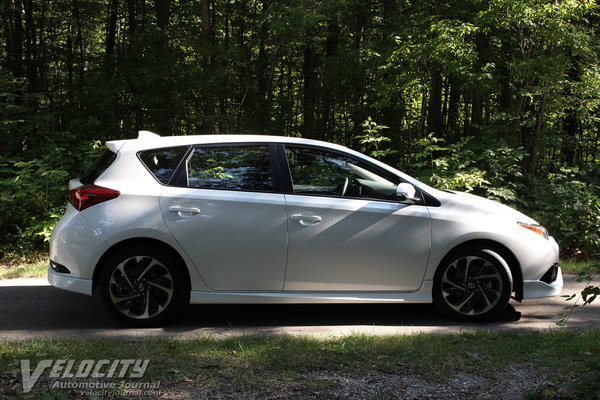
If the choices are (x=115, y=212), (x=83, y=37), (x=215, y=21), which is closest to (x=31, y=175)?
(x=115, y=212)

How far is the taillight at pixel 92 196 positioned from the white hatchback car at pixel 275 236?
1cm

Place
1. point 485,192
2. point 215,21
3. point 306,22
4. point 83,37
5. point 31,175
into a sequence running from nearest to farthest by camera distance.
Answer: point 31,175, point 485,192, point 306,22, point 215,21, point 83,37

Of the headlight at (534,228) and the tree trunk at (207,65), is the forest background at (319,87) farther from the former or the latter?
the headlight at (534,228)

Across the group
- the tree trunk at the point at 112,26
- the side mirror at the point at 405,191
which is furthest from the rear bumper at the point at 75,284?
the tree trunk at the point at 112,26

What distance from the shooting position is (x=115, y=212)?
478cm

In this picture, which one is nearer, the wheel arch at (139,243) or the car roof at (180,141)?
the wheel arch at (139,243)

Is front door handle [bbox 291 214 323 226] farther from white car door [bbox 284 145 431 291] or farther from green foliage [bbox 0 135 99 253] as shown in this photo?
green foliage [bbox 0 135 99 253]

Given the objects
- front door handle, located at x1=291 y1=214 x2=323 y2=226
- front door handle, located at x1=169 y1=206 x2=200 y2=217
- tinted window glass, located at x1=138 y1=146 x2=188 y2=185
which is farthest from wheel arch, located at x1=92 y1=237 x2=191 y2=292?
front door handle, located at x1=291 y1=214 x2=323 y2=226

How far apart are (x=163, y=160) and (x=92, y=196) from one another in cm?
72

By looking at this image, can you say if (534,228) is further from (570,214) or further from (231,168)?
(570,214)

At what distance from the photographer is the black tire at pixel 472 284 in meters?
5.05

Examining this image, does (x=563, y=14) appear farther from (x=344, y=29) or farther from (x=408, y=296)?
(x=344, y=29)

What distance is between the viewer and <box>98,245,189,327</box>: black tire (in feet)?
15.7

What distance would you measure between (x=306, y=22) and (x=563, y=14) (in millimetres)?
5204
